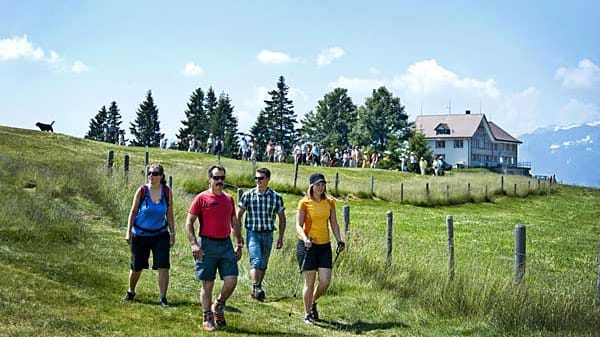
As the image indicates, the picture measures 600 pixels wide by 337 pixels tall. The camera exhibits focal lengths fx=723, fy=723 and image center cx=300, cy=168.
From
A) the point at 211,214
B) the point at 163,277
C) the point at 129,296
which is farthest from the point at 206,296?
the point at 129,296

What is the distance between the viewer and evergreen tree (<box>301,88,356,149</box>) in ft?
393

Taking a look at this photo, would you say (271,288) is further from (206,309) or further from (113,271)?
(206,309)

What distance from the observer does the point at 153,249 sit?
9.40m

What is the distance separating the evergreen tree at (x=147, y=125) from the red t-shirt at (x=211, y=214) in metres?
109

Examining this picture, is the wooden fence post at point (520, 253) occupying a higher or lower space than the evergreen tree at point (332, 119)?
lower

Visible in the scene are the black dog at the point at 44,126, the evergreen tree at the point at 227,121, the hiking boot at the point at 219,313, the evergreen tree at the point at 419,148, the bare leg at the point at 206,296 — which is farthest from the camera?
the evergreen tree at the point at 227,121

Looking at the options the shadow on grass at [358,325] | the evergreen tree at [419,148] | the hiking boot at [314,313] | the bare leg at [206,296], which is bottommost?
the shadow on grass at [358,325]

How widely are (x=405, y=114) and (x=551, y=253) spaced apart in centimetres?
9277

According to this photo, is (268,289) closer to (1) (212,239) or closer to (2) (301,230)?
(2) (301,230)

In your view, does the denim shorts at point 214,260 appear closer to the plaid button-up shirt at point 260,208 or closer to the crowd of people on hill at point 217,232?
the crowd of people on hill at point 217,232

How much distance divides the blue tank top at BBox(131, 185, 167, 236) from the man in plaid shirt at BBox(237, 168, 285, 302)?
1565 mm

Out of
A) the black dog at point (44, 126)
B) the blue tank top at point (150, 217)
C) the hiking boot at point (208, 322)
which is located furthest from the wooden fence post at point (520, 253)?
the black dog at point (44, 126)

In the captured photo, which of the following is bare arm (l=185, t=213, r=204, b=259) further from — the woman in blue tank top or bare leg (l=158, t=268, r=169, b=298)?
bare leg (l=158, t=268, r=169, b=298)

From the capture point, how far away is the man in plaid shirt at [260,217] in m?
10.7
